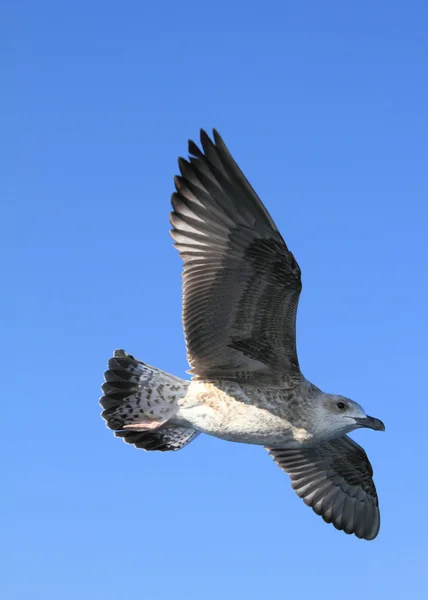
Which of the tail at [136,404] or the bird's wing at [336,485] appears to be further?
the bird's wing at [336,485]

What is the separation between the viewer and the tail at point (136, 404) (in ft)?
34.0

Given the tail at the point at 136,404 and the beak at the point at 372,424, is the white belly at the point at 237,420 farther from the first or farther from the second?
the beak at the point at 372,424

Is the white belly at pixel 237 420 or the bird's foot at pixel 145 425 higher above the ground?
the white belly at pixel 237 420

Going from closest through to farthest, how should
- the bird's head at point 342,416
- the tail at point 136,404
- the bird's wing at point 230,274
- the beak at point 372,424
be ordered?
the bird's wing at point 230,274, the bird's head at point 342,416, the beak at point 372,424, the tail at point 136,404

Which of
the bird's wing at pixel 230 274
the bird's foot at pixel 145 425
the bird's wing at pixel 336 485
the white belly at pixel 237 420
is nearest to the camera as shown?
the bird's wing at pixel 230 274

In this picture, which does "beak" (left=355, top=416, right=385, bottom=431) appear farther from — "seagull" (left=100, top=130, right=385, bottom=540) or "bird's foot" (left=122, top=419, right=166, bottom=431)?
"bird's foot" (left=122, top=419, right=166, bottom=431)

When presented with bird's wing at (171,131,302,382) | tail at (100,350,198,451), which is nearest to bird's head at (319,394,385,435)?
bird's wing at (171,131,302,382)

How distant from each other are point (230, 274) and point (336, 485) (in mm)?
4175

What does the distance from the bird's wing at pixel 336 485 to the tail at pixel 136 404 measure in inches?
89.4

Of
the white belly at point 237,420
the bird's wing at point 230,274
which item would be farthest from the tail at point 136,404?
the bird's wing at point 230,274

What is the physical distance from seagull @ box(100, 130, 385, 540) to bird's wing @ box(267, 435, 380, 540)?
7.32ft

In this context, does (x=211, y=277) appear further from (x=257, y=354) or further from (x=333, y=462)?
(x=333, y=462)

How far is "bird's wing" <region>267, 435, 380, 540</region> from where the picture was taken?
40.2 ft

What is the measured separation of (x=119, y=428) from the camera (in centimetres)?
1055
